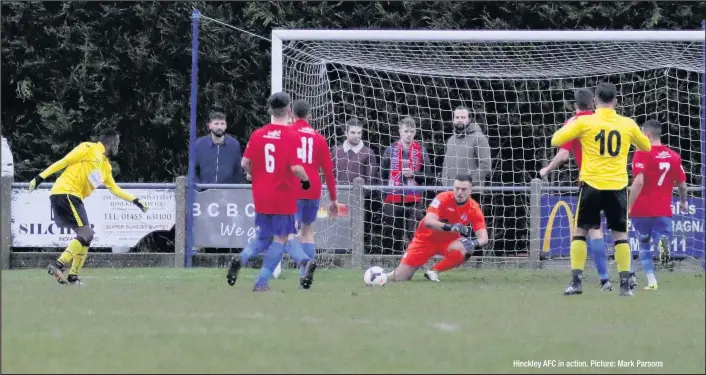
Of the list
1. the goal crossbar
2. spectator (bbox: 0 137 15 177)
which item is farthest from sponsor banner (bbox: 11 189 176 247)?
the goal crossbar

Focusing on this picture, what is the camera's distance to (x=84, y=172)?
46.6ft

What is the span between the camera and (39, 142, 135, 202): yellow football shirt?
46.3ft

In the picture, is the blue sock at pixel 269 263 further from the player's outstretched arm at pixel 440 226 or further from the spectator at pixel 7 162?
the spectator at pixel 7 162

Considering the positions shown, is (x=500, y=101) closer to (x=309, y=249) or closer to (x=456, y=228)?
(x=456, y=228)

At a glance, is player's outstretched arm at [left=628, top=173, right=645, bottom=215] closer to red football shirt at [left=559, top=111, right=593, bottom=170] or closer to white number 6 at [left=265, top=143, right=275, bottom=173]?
red football shirt at [left=559, top=111, right=593, bottom=170]

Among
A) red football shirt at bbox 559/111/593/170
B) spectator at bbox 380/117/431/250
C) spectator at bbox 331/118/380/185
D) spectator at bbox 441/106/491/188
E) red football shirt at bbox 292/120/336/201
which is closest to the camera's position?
red football shirt at bbox 559/111/593/170

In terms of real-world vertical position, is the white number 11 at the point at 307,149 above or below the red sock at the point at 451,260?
above

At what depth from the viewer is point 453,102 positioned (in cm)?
1838

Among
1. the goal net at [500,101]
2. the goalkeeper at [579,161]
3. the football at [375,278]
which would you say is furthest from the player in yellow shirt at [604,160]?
the goal net at [500,101]

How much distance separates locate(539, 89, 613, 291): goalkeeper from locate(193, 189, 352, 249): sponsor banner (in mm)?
4812

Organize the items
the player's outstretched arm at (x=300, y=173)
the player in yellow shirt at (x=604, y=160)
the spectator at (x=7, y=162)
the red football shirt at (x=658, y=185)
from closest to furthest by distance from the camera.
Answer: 1. the player in yellow shirt at (x=604, y=160)
2. the player's outstretched arm at (x=300, y=173)
3. the red football shirt at (x=658, y=185)
4. the spectator at (x=7, y=162)

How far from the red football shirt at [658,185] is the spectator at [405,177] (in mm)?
3578

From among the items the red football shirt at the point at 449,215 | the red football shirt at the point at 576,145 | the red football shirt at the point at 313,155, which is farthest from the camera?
the red football shirt at the point at 449,215

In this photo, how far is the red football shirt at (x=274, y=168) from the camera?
478 inches
